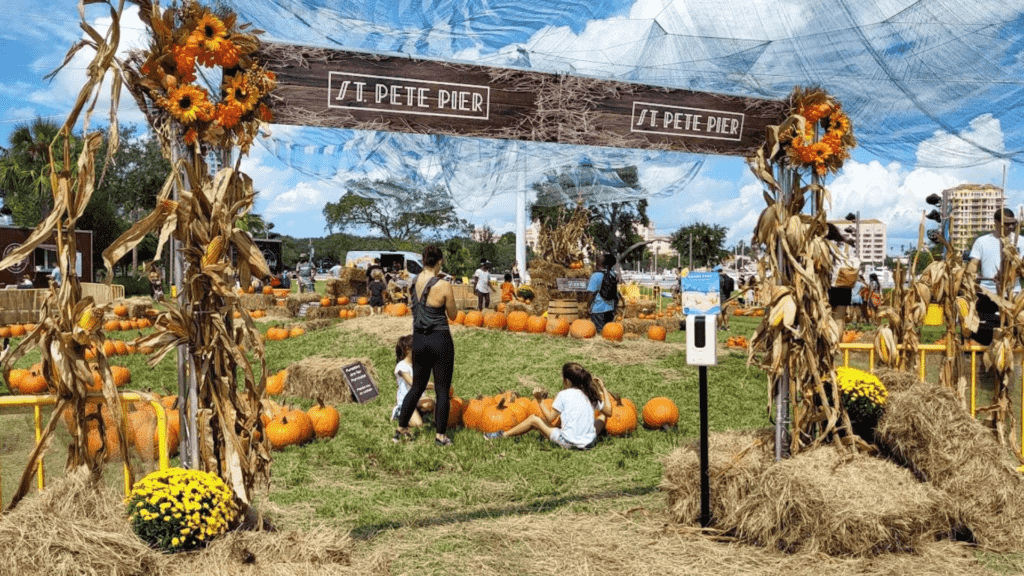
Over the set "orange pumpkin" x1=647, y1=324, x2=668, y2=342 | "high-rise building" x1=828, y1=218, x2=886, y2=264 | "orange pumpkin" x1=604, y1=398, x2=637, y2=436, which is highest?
"high-rise building" x1=828, y1=218, x2=886, y2=264

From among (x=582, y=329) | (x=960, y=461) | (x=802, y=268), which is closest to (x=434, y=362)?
(x=802, y=268)

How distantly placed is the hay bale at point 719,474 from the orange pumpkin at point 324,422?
3.46 metres

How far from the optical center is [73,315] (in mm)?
3430

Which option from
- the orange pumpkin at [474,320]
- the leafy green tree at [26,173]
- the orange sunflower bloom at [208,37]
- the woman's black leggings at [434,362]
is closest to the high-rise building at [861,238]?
the woman's black leggings at [434,362]

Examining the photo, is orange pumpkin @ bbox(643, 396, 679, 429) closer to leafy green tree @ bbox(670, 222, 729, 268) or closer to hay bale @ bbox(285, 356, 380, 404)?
hay bale @ bbox(285, 356, 380, 404)

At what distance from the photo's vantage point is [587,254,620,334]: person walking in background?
41.8ft

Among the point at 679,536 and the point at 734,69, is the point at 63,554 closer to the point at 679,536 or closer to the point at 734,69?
the point at 679,536

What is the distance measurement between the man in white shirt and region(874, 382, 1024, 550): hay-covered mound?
2.01m

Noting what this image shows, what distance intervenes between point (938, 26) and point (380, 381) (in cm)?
744

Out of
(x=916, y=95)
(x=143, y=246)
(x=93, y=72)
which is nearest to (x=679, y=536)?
(x=916, y=95)

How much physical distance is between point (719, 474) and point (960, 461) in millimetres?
1442

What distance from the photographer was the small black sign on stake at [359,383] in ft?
29.6

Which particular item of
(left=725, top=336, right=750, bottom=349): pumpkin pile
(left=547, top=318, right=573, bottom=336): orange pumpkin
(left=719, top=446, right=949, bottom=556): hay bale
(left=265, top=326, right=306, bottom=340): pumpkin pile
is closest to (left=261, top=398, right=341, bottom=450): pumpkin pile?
(left=719, top=446, right=949, bottom=556): hay bale

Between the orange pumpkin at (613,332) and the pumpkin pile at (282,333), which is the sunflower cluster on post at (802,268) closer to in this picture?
the orange pumpkin at (613,332)
